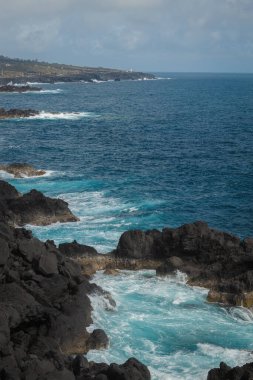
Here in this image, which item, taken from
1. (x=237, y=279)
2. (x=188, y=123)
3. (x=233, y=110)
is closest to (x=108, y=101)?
(x=233, y=110)

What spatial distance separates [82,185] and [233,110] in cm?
9767

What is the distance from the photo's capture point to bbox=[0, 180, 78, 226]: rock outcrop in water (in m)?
47.4

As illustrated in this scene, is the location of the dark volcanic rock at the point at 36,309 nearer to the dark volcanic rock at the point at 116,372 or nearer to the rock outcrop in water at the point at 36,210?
the dark volcanic rock at the point at 116,372

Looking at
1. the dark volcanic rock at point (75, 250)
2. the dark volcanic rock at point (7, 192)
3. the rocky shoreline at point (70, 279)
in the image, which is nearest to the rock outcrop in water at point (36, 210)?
the rocky shoreline at point (70, 279)

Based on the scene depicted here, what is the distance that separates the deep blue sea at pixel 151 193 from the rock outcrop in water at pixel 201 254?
Result: 120cm

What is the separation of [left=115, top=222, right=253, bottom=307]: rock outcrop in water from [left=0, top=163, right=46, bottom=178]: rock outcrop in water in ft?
97.4

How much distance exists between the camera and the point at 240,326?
31125 mm

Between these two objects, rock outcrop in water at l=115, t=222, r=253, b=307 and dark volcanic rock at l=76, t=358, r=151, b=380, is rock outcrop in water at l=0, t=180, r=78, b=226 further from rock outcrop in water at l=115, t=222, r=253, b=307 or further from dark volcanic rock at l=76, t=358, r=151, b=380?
dark volcanic rock at l=76, t=358, r=151, b=380

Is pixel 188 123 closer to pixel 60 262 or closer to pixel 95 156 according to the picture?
pixel 95 156

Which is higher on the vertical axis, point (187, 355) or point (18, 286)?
point (18, 286)

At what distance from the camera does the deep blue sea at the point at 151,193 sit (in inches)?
1152

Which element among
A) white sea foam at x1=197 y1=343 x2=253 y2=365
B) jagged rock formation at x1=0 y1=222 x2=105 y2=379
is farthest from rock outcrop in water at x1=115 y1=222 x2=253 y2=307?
jagged rock formation at x1=0 y1=222 x2=105 y2=379

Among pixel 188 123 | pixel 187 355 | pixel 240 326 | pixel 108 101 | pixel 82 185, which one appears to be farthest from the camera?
pixel 108 101

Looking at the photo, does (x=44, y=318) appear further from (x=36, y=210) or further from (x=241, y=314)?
(x=36, y=210)
